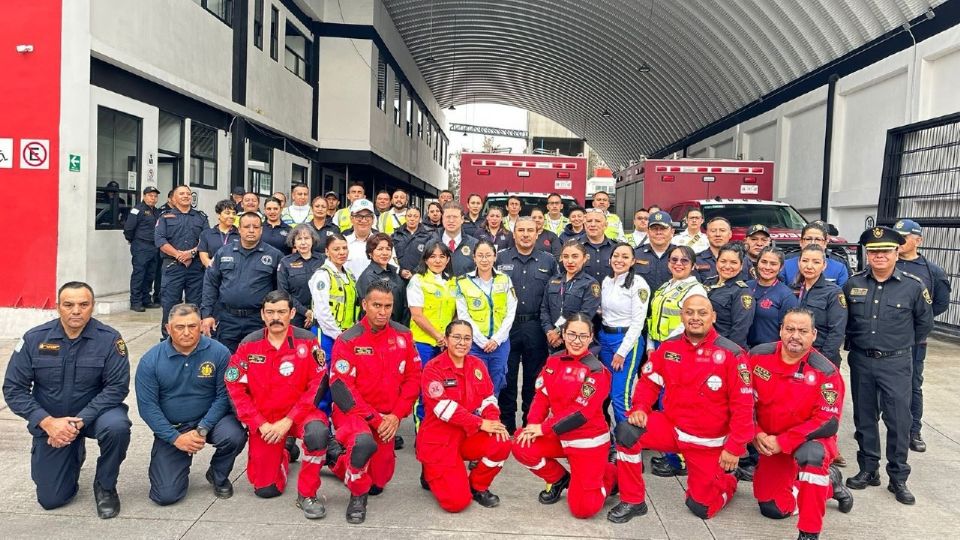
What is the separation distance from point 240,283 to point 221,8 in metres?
10.4

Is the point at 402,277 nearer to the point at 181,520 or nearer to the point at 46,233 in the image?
the point at 181,520

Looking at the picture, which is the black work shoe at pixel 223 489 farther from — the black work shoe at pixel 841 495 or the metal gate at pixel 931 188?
the metal gate at pixel 931 188

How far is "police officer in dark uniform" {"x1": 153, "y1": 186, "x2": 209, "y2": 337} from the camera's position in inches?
332

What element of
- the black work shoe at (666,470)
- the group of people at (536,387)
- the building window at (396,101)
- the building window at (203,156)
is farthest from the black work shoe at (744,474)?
the building window at (396,101)

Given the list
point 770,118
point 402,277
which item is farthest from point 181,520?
point 770,118

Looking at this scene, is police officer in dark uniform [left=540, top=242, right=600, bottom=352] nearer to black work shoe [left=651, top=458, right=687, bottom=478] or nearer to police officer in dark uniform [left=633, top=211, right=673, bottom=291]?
police officer in dark uniform [left=633, top=211, right=673, bottom=291]

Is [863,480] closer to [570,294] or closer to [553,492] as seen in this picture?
[553,492]

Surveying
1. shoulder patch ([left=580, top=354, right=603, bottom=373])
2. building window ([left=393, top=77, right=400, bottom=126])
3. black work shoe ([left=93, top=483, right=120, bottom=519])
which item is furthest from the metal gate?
building window ([left=393, top=77, right=400, bottom=126])

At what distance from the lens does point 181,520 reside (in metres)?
4.21

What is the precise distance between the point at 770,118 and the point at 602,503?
53.4 ft

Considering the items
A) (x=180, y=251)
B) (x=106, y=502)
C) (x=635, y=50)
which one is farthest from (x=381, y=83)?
(x=106, y=502)

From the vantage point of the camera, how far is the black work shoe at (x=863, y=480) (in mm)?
4996

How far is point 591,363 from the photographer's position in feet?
15.5

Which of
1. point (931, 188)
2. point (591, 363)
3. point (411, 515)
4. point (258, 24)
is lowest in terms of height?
point (411, 515)
